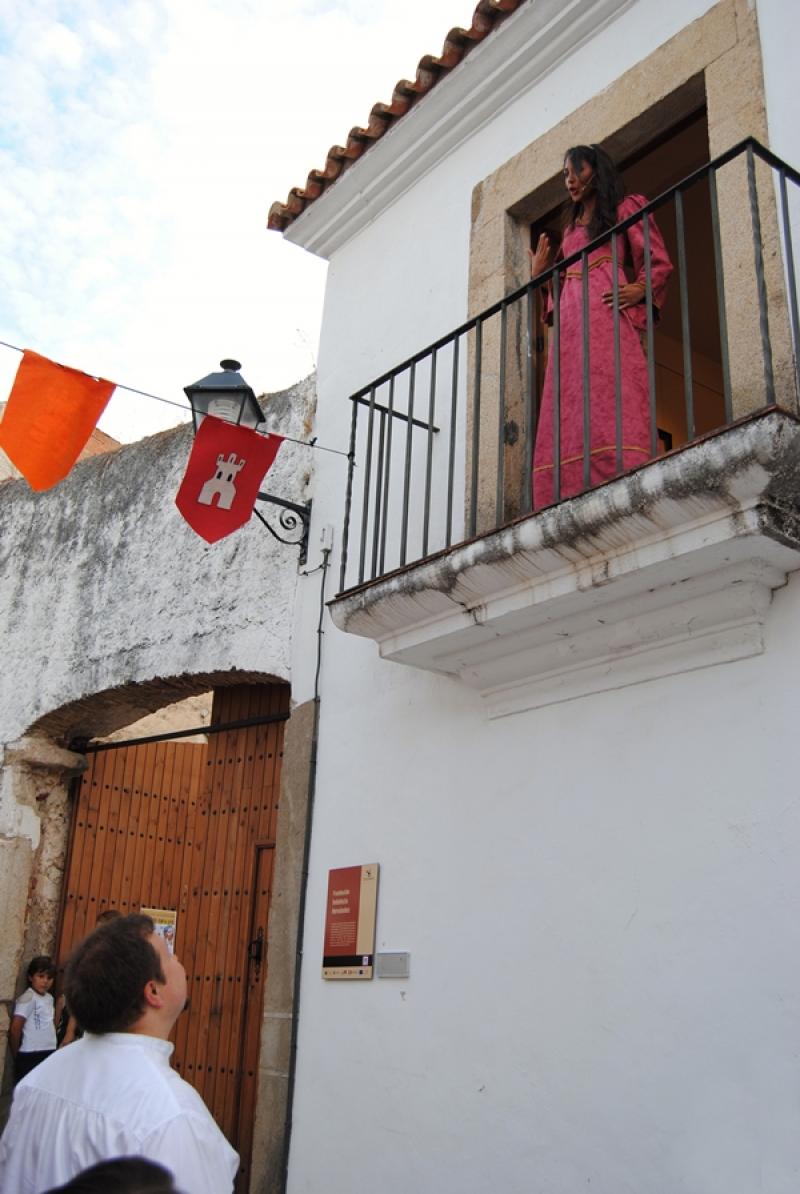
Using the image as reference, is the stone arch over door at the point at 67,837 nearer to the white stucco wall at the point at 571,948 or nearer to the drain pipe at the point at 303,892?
the drain pipe at the point at 303,892

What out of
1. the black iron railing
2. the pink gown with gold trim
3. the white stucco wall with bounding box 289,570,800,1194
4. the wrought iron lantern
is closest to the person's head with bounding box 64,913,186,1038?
the white stucco wall with bounding box 289,570,800,1194

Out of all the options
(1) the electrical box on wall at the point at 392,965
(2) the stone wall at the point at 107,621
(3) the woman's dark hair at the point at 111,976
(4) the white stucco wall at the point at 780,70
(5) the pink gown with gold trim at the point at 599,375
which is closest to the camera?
(3) the woman's dark hair at the point at 111,976

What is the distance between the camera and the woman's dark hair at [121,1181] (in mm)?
1025

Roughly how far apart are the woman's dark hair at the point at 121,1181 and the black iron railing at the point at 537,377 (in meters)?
2.74

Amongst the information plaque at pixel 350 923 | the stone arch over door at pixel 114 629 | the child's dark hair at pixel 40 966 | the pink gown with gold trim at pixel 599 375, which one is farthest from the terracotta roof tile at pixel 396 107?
the child's dark hair at pixel 40 966

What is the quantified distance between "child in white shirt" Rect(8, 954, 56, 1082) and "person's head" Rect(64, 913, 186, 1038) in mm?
3909

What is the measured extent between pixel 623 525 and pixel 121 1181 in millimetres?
2689

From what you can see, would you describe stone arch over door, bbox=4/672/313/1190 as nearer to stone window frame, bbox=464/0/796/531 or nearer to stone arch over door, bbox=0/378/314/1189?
stone arch over door, bbox=0/378/314/1189

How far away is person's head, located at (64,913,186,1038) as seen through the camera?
2266 millimetres

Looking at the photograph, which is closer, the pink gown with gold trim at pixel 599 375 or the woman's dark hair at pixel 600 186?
the pink gown with gold trim at pixel 599 375

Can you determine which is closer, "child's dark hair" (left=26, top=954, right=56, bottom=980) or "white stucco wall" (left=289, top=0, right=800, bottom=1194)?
"white stucco wall" (left=289, top=0, right=800, bottom=1194)

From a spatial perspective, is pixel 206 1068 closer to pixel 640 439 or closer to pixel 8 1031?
pixel 8 1031

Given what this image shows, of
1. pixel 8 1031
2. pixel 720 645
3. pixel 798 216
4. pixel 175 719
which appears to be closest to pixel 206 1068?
pixel 8 1031

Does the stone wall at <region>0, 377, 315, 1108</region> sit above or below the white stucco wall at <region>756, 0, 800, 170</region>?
below
